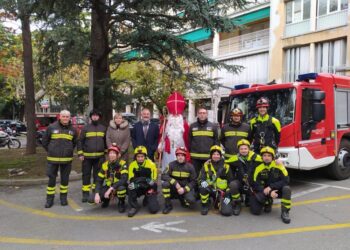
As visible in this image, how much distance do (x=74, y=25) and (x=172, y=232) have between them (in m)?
7.38

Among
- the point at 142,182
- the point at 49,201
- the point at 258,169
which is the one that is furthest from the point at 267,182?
the point at 49,201

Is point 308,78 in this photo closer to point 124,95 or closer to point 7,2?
point 124,95

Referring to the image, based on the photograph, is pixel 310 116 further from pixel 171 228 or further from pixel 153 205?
pixel 171 228

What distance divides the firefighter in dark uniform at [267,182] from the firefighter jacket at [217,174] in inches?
17.5

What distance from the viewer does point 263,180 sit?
21.5 feet

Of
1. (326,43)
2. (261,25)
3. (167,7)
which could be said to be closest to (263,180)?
(167,7)

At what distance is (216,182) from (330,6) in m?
18.5

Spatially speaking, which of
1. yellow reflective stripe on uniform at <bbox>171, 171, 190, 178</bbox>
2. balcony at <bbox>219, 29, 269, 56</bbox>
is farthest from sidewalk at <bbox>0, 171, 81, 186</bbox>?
balcony at <bbox>219, 29, 269, 56</bbox>

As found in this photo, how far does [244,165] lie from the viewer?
22.5 feet

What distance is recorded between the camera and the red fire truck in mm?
7988

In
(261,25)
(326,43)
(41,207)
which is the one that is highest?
(261,25)

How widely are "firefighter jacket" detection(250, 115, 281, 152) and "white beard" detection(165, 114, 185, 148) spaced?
1426mm

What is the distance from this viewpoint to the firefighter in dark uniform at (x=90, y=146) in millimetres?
7582

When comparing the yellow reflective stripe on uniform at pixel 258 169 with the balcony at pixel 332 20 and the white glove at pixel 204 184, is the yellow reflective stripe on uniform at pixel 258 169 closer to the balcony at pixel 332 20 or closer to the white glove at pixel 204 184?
the white glove at pixel 204 184
